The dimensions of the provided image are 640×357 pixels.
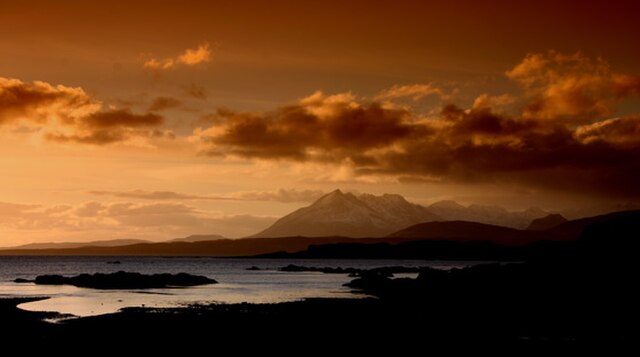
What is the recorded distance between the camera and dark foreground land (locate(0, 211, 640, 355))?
40.6 metres

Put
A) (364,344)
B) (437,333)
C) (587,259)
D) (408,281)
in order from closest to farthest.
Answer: (364,344) < (437,333) < (587,259) < (408,281)

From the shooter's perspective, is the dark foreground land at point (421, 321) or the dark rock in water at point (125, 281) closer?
the dark foreground land at point (421, 321)

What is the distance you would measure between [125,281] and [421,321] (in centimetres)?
7496

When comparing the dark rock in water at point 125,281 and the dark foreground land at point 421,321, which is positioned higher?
the dark rock in water at point 125,281

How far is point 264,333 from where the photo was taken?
45031 mm

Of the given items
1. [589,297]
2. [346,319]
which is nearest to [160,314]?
[346,319]

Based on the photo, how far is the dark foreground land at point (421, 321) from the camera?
40.6 metres

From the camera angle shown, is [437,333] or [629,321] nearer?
[437,333]

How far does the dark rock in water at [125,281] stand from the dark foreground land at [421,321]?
45040 millimetres

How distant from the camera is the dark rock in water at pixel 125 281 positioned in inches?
4402

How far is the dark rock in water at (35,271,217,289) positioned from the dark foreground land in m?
45.0

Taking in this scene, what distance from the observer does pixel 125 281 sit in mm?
116250

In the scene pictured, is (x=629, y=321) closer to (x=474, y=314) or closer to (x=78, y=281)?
(x=474, y=314)

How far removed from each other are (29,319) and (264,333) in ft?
65.3
